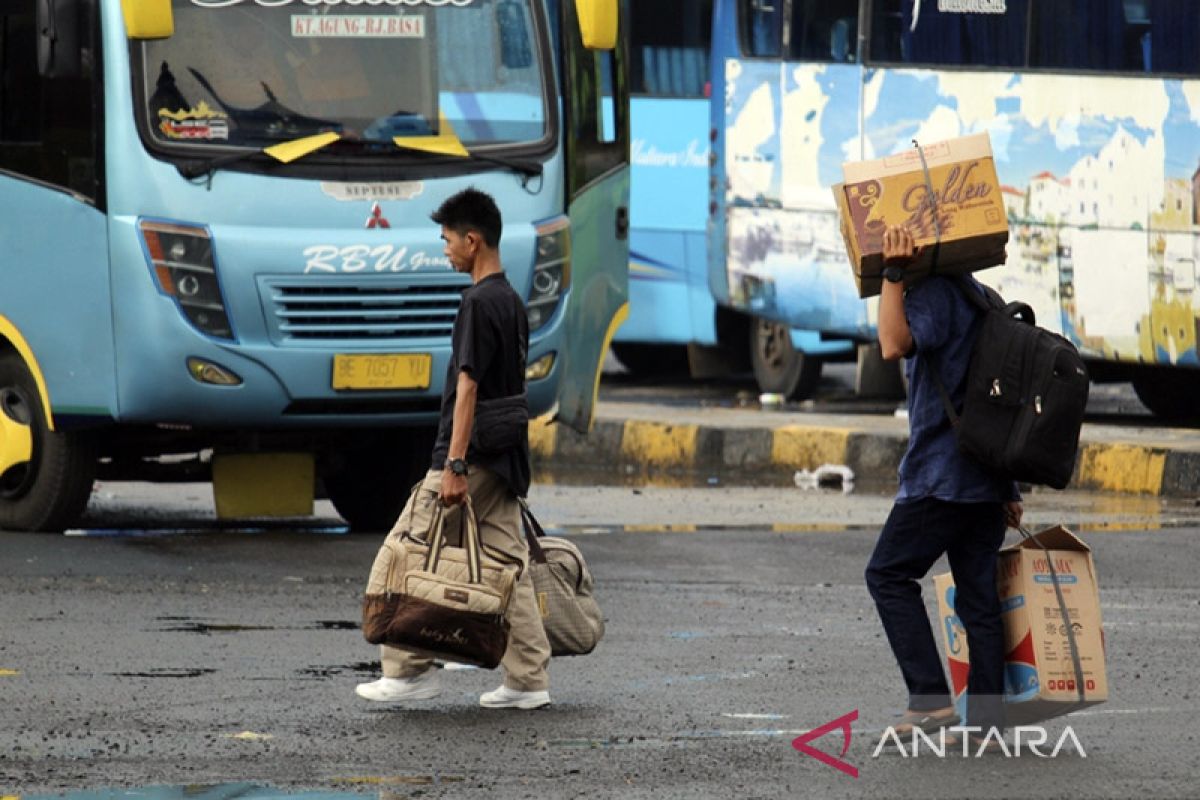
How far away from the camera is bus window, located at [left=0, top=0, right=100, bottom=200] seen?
12.0 metres

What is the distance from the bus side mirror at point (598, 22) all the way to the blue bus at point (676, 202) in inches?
278

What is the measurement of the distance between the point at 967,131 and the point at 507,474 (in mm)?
9176

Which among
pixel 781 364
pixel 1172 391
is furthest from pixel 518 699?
pixel 781 364

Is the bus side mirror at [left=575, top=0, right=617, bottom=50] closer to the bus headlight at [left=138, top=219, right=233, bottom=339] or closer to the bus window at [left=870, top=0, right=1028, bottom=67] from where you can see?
the bus headlight at [left=138, top=219, right=233, bottom=339]

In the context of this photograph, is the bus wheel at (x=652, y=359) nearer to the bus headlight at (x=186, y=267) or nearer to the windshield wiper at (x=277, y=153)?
the windshield wiper at (x=277, y=153)

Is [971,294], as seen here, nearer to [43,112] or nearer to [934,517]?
[934,517]

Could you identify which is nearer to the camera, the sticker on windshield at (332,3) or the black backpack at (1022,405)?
the black backpack at (1022,405)

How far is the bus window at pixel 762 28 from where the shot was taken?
18.7 meters

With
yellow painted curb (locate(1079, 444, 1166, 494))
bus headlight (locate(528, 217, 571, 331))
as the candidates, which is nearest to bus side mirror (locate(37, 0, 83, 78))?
bus headlight (locate(528, 217, 571, 331))

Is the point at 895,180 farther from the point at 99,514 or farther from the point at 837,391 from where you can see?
the point at 837,391

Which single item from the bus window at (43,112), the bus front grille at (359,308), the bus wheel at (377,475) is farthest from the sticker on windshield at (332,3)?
the bus wheel at (377,475)

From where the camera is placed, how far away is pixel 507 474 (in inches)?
326

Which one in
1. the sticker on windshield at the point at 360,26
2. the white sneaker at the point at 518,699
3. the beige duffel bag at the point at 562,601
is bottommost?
the white sneaker at the point at 518,699

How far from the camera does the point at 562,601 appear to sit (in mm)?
8523
